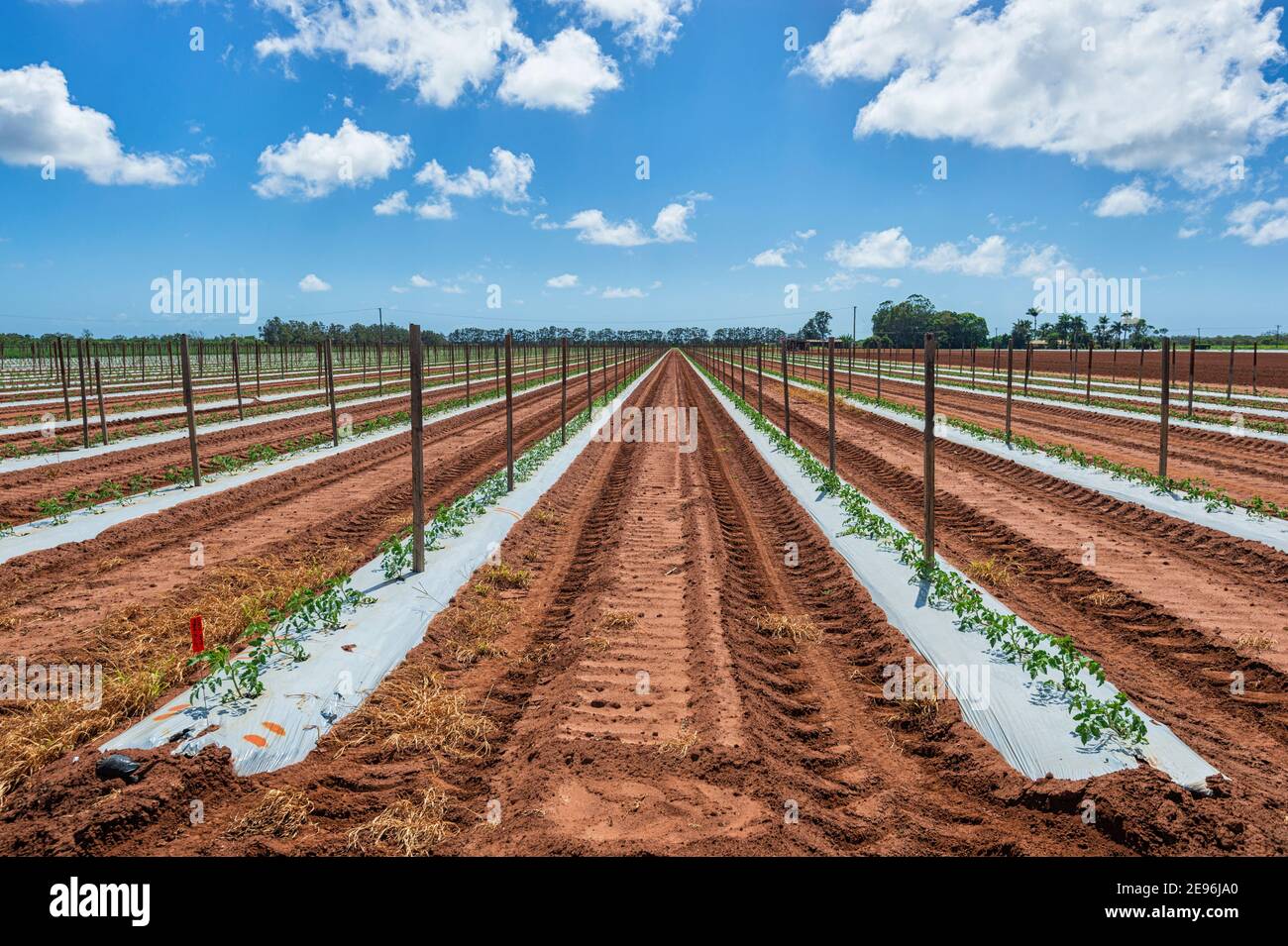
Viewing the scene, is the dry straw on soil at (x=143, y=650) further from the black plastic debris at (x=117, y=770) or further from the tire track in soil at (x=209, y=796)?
the black plastic debris at (x=117, y=770)

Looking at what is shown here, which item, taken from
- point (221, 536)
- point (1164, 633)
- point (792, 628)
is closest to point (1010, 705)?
point (792, 628)

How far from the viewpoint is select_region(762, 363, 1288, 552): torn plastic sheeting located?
8.88 m

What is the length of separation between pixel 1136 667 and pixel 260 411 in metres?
24.6

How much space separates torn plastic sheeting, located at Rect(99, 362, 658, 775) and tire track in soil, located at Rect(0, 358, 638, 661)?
1.49m

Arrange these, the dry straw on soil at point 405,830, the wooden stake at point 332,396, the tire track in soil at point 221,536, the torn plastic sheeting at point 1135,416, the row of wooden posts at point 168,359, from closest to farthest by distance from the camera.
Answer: the dry straw on soil at point 405,830 < the tire track in soil at point 221,536 < the wooden stake at point 332,396 < the torn plastic sheeting at point 1135,416 < the row of wooden posts at point 168,359

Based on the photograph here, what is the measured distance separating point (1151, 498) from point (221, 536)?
13.7 meters

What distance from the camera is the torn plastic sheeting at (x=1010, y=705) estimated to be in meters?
4.05

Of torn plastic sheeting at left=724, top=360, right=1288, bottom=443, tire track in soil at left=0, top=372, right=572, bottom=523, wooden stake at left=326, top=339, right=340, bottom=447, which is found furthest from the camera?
torn plastic sheeting at left=724, top=360, right=1288, bottom=443

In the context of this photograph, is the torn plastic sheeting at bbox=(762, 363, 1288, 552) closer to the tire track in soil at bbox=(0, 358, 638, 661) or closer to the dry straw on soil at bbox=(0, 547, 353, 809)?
the tire track in soil at bbox=(0, 358, 638, 661)

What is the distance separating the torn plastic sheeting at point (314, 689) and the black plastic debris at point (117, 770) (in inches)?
10.5

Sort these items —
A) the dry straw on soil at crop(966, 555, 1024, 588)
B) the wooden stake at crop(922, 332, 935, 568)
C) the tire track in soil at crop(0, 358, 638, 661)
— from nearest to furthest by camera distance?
the tire track in soil at crop(0, 358, 638, 661) → the wooden stake at crop(922, 332, 935, 568) → the dry straw on soil at crop(966, 555, 1024, 588)

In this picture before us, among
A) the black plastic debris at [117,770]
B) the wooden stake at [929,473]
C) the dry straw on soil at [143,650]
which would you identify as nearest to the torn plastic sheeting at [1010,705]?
the wooden stake at [929,473]

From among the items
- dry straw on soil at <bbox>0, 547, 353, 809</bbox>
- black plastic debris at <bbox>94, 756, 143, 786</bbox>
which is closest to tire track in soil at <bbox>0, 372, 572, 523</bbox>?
dry straw on soil at <bbox>0, 547, 353, 809</bbox>
